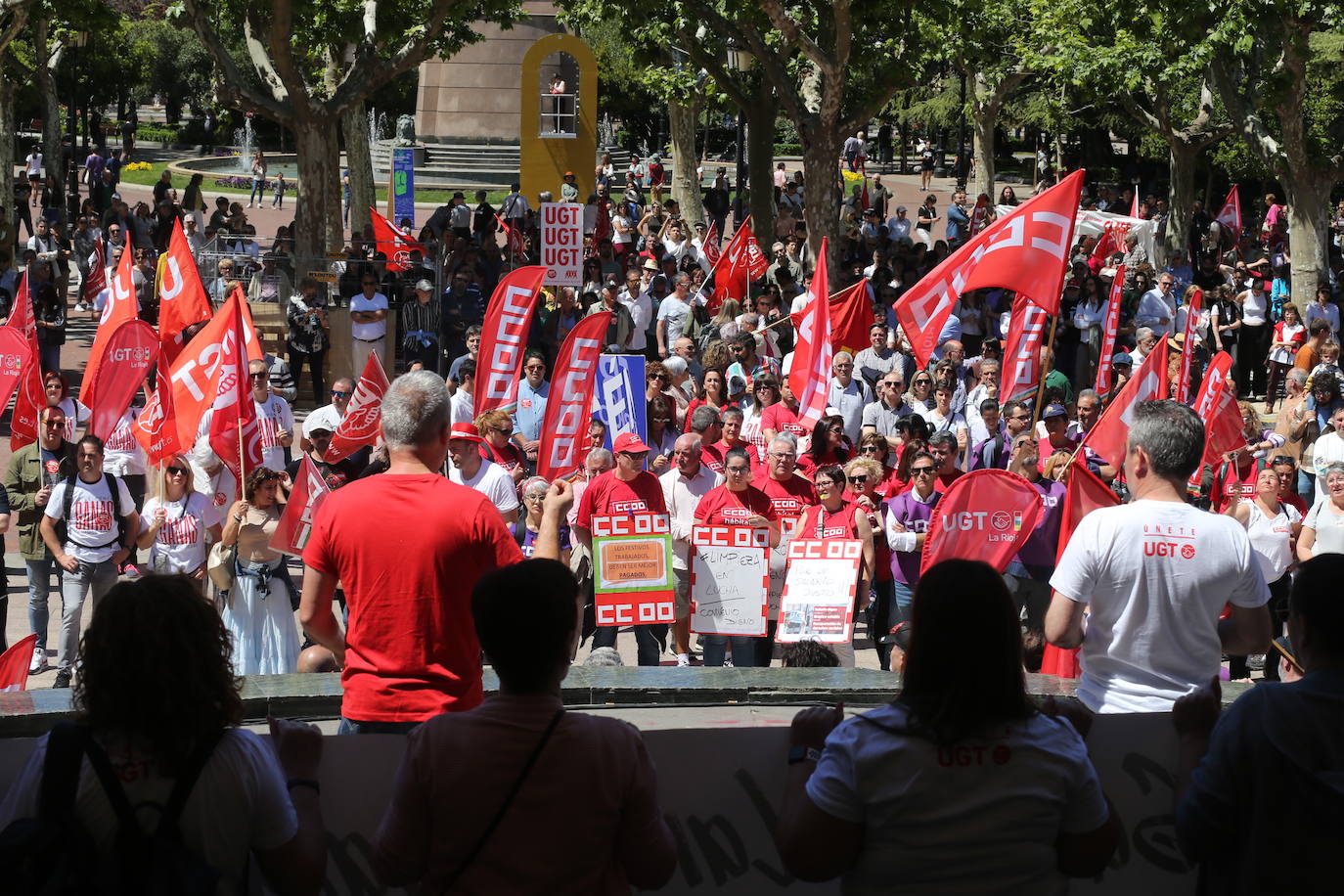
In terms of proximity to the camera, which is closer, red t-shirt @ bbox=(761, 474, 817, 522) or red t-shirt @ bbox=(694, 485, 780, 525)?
red t-shirt @ bbox=(694, 485, 780, 525)

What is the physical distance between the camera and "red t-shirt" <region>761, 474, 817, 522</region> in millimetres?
9742

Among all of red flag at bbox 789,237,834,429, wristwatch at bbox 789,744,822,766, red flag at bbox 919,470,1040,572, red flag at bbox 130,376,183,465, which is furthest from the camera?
red flag at bbox 789,237,834,429

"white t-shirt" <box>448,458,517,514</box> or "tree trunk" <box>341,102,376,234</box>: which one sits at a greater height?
"tree trunk" <box>341,102,376,234</box>

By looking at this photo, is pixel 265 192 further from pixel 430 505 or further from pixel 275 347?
pixel 430 505

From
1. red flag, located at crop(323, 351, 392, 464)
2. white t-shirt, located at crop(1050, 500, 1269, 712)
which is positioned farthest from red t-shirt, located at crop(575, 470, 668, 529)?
white t-shirt, located at crop(1050, 500, 1269, 712)

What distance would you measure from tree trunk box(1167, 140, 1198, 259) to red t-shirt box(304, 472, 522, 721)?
25.4 meters

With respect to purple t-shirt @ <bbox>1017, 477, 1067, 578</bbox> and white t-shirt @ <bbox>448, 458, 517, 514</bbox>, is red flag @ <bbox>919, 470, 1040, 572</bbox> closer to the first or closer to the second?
purple t-shirt @ <bbox>1017, 477, 1067, 578</bbox>

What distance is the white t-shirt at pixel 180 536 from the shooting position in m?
9.53

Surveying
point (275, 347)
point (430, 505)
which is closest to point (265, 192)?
point (275, 347)

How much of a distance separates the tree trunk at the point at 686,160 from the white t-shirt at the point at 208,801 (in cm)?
2844

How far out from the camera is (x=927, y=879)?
317 cm

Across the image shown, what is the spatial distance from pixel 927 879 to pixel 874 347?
40.8ft

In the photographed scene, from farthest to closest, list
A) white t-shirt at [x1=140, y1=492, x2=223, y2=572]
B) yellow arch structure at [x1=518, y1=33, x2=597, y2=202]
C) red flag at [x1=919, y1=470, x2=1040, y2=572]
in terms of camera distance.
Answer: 1. yellow arch structure at [x1=518, y1=33, x2=597, y2=202]
2. white t-shirt at [x1=140, y1=492, x2=223, y2=572]
3. red flag at [x1=919, y1=470, x2=1040, y2=572]

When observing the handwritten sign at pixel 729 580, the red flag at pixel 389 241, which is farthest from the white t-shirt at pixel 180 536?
the red flag at pixel 389 241
